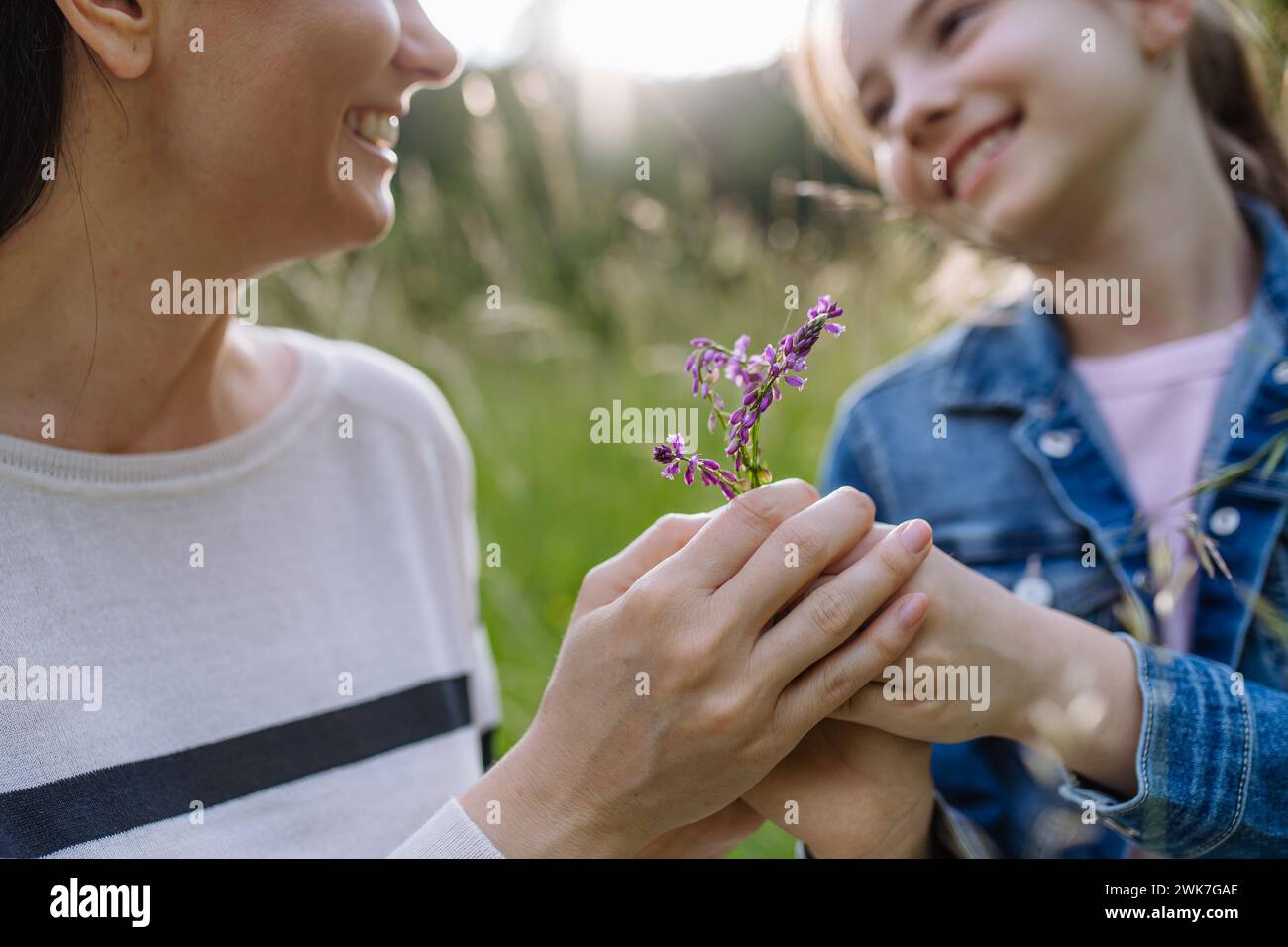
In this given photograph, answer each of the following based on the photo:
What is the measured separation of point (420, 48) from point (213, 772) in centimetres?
100

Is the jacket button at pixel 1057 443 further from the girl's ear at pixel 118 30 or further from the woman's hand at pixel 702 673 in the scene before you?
the girl's ear at pixel 118 30

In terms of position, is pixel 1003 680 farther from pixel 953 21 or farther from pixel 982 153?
pixel 953 21

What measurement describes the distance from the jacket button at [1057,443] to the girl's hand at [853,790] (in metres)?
0.77

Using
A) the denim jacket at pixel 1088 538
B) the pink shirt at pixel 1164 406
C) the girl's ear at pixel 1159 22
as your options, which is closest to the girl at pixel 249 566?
the denim jacket at pixel 1088 538

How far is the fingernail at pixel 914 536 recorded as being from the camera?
116 cm

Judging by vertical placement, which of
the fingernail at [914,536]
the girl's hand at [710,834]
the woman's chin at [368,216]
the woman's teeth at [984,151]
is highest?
the woman's teeth at [984,151]

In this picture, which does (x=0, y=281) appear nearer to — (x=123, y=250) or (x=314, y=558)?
(x=123, y=250)

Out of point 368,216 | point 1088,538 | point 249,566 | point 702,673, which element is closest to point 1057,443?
point 1088,538

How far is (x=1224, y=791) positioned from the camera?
1.35 metres

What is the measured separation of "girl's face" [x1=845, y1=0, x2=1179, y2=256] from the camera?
1.80 metres

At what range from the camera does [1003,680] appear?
124cm

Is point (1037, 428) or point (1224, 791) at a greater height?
point (1037, 428)
